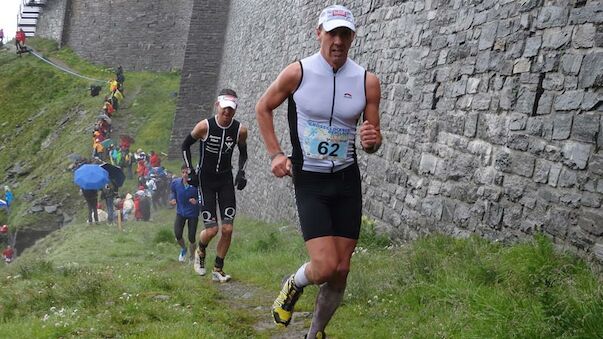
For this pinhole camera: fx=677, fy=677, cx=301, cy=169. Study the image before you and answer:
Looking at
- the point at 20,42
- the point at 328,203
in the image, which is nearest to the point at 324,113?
the point at 328,203

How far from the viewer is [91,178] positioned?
1688 centimetres

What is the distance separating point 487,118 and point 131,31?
31.9m

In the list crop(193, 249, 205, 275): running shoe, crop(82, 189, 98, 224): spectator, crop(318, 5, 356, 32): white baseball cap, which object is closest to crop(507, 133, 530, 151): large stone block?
crop(318, 5, 356, 32): white baseball cap

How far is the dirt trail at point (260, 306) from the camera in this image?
5.81 meters

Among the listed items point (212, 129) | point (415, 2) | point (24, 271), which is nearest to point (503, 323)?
point (212, 129)

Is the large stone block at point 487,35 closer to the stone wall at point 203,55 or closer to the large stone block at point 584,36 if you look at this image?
the large stone block at point 584,36

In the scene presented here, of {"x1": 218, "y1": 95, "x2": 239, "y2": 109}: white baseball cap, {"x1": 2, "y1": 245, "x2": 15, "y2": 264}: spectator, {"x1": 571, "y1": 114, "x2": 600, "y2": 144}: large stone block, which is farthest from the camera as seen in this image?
{"x1": 2, "y1": 245, "x2": 15, "y2": 264}: spectator

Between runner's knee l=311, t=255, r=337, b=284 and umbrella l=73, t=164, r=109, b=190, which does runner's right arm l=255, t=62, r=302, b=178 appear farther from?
umbrella l=73, t=164, r=109, b=190

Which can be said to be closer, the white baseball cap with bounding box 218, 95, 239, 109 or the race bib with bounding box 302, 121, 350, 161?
the race bib with bounding box 302, 121, 350, 161

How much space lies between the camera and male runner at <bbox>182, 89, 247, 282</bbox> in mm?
8102

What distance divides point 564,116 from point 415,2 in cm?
413

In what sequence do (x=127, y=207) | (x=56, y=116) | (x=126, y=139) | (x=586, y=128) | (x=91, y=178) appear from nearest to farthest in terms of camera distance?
A: (x=586, y=128)
(x=91, y=178)
(x=127, y=207)
(x=126, y=139)
(x=56, y=116)

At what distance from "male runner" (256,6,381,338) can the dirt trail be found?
3.10 feet

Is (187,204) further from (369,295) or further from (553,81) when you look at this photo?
(553,81)
